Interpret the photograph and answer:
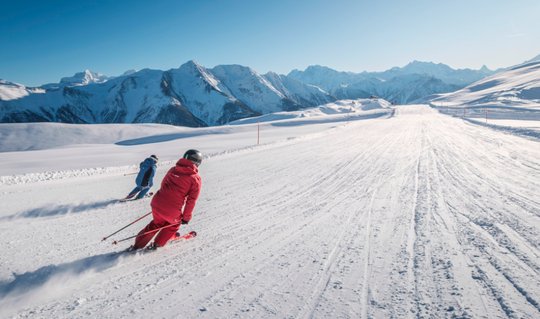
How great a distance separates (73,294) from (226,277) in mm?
1813

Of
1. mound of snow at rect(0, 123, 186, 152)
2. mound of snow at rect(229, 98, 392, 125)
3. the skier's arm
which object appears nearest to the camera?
the skier's arm

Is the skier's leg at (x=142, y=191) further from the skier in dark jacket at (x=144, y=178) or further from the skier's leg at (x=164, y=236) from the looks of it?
the skier's leg at (x=164, y=236)

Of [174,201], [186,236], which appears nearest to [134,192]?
[186,236]

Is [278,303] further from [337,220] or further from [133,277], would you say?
[337,220]

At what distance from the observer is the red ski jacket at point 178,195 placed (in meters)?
4.64

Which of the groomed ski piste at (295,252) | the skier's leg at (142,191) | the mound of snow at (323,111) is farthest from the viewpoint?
the mound of snow at (323,111)

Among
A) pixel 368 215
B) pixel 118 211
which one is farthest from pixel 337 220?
pixel 118 211

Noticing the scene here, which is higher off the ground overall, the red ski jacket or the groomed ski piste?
the red ski jacket

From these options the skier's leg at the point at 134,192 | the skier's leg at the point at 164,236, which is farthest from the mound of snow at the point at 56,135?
the skier's leg at the point at 164,236

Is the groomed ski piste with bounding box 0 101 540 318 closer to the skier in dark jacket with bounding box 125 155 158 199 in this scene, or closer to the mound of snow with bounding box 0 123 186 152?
the skier in dark jacket with bounding box 125 155 158 199

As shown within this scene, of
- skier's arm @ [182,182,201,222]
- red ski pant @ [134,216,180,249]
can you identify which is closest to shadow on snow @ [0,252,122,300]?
red ski pant @ [134,216,180,249]

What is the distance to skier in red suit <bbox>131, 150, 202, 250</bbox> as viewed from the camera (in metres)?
4.65

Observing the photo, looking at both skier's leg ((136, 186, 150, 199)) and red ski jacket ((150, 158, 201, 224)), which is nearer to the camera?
red ski jacket ((150, 158, 201, 224))

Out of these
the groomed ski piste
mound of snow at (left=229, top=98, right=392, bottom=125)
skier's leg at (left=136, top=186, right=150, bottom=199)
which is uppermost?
mound of snow at (left=229, top=98, right=392, bottom=125)
